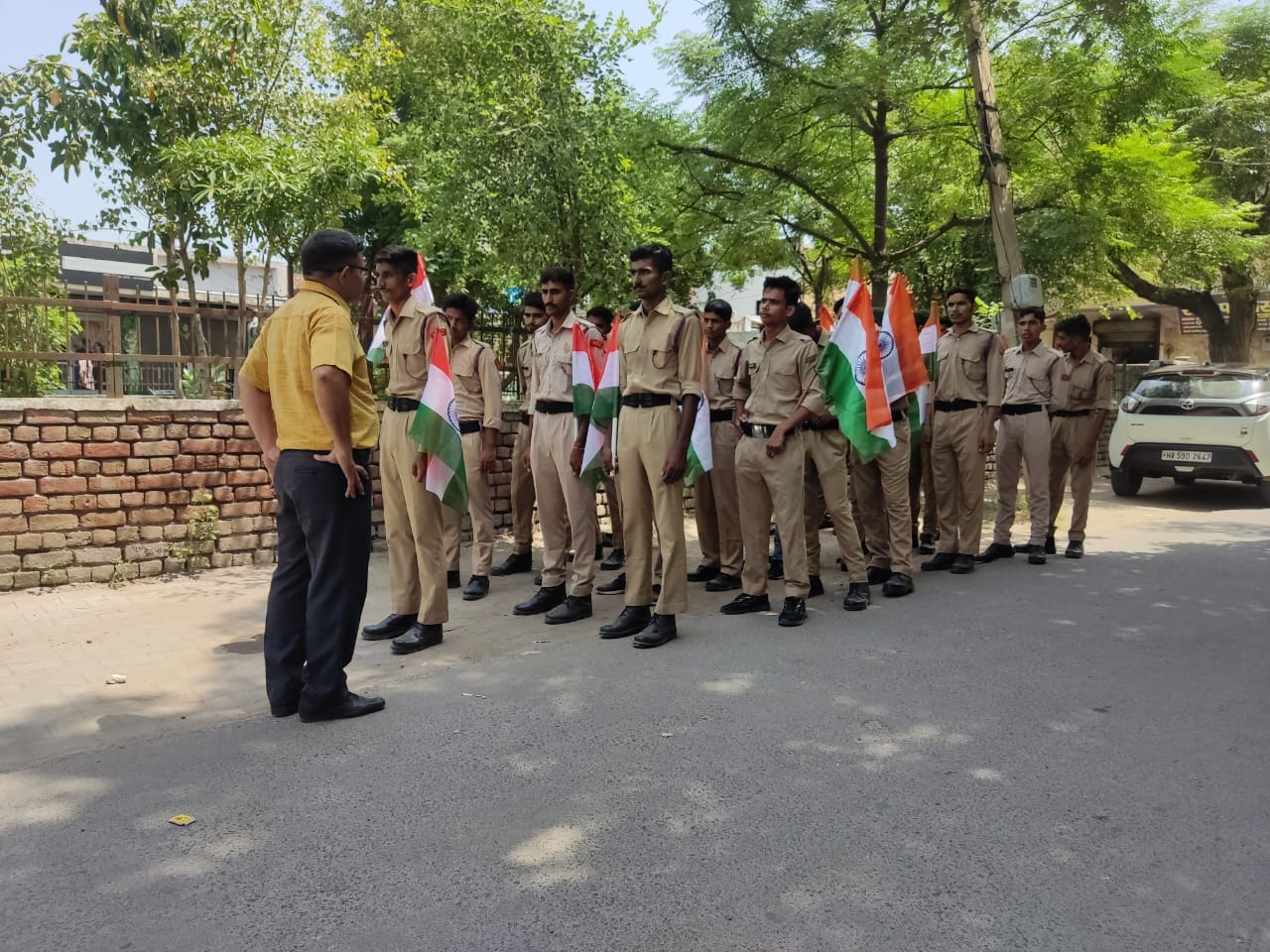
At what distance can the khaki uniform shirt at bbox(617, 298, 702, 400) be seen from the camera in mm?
5543

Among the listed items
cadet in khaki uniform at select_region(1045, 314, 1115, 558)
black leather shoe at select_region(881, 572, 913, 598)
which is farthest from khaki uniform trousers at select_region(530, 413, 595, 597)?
cadet in khaki uniform at select_region(1045, 314, 1115, 558)

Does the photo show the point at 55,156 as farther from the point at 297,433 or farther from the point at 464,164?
the point at 297,433

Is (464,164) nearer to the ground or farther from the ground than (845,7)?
nearer to the ground

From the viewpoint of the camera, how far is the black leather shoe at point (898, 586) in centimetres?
675

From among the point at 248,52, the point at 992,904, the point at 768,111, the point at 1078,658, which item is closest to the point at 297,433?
the point at 992,904

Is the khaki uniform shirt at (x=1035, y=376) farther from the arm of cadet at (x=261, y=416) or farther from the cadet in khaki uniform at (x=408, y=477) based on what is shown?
the arm of cadet at (x=261, y=416)

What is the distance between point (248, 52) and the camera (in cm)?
838

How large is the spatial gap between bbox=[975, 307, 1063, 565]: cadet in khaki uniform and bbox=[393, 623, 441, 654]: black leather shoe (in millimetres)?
4553

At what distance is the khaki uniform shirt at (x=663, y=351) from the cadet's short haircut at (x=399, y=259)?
121 cm

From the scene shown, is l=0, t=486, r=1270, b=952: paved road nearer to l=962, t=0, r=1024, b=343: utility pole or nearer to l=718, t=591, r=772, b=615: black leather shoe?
l=718, t=591, r=772, b=615: black leather shoe

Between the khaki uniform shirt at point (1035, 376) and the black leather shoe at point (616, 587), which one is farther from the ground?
the khaki uniform shirt at point (1035, 376)

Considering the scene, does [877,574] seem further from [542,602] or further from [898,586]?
[542,602]

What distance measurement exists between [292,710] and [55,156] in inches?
213

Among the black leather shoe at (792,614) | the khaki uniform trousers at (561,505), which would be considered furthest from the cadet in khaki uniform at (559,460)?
the black leather shoe at (792,614)
